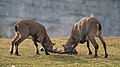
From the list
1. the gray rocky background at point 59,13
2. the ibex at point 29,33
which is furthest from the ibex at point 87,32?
the gray rocky background at point 59,13

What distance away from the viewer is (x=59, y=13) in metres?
40.2

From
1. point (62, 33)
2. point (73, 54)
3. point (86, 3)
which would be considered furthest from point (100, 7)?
point (73, 54)

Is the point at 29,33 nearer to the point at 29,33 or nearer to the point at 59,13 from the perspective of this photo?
the point at 29,33

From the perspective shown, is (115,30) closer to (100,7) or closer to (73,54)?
(100,7)

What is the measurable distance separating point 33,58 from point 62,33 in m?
26.7

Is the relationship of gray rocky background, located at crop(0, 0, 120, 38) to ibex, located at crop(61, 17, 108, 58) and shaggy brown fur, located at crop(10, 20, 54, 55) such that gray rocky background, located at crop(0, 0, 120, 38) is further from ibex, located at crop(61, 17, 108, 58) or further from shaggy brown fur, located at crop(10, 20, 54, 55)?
ibex, located at crop(61, 17, 108, 58)

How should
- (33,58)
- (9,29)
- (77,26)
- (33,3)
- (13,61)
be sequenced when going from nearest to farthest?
(13,61)
(33,58)
(77,26)
(9,29)
(33,3)

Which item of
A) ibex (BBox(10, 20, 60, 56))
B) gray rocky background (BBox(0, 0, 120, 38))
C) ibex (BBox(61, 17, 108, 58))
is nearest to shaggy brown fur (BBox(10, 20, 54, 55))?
ibex (BBox(10, 20, 60, 56))

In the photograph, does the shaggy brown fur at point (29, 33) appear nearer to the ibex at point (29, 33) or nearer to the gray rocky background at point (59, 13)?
the ibex at point (29, 33)

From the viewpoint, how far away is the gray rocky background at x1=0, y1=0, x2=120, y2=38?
126 ft

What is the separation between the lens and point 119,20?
4159cm

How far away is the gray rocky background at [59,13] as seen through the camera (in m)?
38.5

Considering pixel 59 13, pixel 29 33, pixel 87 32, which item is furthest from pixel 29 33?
pixel 59 13

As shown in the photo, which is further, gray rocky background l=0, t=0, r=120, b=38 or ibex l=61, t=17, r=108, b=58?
gray rocky background l=0, t=0, r=120, b=38
